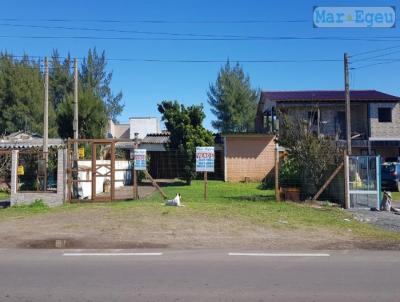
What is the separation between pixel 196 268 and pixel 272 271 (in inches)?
47.9

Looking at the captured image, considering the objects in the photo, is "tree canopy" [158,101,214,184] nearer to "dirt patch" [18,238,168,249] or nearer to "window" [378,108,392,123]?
"window" [378,108,392,123]

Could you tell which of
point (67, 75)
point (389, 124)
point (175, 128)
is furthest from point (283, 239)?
point (67, 75)

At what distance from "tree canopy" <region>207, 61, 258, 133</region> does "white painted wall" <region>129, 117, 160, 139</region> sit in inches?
293

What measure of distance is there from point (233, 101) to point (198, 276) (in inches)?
2019

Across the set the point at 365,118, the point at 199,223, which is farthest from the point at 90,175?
the point at 365,118

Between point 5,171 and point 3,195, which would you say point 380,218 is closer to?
point 3,195

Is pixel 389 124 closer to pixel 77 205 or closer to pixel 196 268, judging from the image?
pixel 77 205

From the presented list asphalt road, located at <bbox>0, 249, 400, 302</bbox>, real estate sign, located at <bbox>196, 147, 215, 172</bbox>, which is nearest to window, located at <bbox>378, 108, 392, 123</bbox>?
real estate sign, located at <bbox>196, 147, 215, 172</bbox>

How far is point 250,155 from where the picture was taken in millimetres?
34594

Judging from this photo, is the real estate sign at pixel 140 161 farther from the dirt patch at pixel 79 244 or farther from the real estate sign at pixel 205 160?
the dirt patch at pixel 79 244

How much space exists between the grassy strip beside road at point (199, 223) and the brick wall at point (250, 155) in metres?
16.9

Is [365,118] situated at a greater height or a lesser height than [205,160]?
greater

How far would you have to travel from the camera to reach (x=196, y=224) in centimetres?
1343

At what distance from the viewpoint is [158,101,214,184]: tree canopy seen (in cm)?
3120
